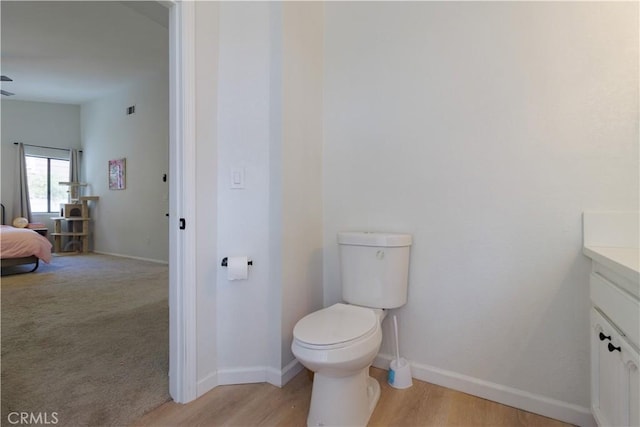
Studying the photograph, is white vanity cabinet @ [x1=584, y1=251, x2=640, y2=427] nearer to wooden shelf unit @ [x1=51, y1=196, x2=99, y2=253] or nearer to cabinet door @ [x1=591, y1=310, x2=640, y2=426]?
cabinet door @ [x1=591, y1=310, x2=640, y2=426]

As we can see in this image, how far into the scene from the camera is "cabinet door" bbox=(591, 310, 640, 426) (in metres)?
0.89

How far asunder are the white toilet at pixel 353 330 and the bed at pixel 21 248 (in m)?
4.49

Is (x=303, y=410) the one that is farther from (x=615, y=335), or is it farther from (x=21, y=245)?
(x=21, y=245)

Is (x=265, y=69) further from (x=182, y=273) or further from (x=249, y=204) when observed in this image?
(x=182, y=273)

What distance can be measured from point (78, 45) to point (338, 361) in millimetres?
4707

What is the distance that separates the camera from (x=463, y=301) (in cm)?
160

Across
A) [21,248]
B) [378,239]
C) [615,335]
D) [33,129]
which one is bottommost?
[21,248]

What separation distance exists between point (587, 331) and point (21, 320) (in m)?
3.72

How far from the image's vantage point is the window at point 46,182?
5902mm

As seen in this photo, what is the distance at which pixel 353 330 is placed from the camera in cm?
129

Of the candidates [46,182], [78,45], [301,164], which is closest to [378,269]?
[301,164]

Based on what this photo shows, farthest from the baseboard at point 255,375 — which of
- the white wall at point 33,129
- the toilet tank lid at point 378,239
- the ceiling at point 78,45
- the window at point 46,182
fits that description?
the window at point 46,182

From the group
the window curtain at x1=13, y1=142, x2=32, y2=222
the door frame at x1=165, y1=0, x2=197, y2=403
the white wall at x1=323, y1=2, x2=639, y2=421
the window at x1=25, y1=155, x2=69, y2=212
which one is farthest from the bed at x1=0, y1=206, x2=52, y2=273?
the white wall at x1=323, y1=2, x2=639, y2=421

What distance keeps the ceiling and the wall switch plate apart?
3.53 ft
